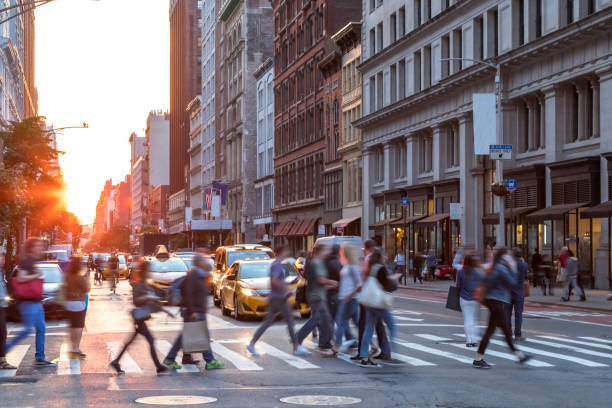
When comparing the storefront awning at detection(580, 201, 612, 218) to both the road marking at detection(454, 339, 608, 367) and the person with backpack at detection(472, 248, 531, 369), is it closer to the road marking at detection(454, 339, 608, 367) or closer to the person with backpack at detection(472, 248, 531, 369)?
the road marking at detection(454, 339, 608, 367)

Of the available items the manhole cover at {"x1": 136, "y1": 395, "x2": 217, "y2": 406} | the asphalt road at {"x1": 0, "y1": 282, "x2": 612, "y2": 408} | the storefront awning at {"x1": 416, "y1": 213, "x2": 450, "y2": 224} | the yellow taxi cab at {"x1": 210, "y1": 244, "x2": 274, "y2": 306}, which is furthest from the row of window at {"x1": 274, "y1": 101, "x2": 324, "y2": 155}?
the manhole cover at {"x1": 136, "y1": 395, "x2": 217, "y2": 406}

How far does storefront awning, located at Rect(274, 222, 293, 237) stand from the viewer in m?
86.0

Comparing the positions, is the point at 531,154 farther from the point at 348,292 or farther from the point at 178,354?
the point at 178,354

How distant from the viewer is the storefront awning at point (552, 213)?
128ft

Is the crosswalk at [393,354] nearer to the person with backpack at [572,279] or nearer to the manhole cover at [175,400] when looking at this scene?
the manhole cover at [175,400]

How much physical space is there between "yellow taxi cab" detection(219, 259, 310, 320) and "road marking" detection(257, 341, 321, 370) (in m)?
4.72

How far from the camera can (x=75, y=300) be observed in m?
15.0

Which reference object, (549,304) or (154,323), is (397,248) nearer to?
(549,304)

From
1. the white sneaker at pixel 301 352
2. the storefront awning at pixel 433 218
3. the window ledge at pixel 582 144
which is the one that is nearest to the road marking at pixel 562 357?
the white sneaker at pixel 301 352

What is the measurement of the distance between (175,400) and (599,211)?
27.6 m

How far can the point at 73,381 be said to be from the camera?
13.1 metres

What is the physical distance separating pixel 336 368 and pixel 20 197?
29679 mm

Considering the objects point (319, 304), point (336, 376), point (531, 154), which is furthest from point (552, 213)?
point (336, 376)

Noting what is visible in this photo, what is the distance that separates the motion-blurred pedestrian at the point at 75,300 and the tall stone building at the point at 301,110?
57.6m
